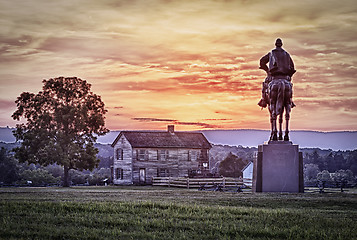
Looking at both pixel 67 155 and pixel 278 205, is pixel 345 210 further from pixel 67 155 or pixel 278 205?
pixel 67 155

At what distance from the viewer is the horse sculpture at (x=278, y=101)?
2789 centimetres

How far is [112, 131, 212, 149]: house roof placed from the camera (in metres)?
67.4

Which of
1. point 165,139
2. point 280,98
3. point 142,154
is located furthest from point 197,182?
point 280,98

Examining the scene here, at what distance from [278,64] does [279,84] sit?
1077mm

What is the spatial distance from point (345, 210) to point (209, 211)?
575cm

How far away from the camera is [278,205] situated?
21297 mm

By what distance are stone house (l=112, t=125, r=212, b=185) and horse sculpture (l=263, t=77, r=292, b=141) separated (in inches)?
1480

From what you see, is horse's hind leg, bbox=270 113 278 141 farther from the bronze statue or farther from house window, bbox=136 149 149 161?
house window, bbox=136 149 149 161

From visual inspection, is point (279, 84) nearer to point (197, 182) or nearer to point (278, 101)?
point (278, 101)

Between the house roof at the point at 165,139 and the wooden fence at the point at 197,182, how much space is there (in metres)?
6.31

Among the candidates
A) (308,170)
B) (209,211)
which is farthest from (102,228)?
(308,170)

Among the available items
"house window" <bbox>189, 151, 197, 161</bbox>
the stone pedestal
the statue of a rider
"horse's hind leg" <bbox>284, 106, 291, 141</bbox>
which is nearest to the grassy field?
the stone pedestal

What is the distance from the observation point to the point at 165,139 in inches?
2707


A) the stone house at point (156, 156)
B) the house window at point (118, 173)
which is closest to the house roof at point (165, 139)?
the stone house at point (156, 156)
